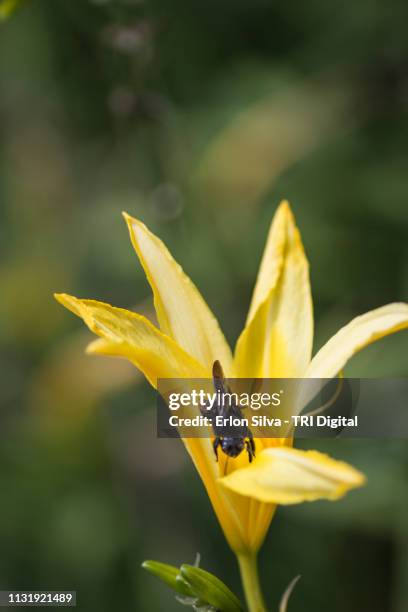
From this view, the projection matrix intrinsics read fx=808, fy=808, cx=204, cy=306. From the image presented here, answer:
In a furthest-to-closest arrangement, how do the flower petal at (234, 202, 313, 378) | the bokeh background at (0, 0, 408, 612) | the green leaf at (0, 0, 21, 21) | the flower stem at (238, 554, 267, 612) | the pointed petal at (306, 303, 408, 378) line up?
the bokeh background at (0, 0, 408, 612) → the green leaf at (0, 0, 21, 21) → the flower petal at (234, 202, 313, 378) → the flower stem at (238, 554, 267, 612) → the pointed petal at (306, 303, 408, 378)

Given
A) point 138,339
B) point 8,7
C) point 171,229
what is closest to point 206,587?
point 138,339

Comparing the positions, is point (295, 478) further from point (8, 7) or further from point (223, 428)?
point (8, 7)

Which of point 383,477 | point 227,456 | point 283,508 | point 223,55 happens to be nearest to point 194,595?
point 227,456

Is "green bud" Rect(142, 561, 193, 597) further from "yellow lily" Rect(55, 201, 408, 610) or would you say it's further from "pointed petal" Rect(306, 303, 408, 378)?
"pointed petal" Rect(306, 303, 408, 378)

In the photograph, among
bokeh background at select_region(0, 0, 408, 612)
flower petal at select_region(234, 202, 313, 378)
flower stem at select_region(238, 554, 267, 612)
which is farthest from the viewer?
bokeh background at select_region(0, 0, 408, 612)

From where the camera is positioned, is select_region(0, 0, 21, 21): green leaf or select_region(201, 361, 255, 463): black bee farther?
select_region(0, 0, 21, 21): green leaf

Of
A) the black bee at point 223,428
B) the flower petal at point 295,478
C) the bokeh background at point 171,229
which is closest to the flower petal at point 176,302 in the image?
the black bee at point 223,428

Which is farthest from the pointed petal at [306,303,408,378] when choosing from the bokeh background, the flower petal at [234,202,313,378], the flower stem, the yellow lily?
the bokeh background

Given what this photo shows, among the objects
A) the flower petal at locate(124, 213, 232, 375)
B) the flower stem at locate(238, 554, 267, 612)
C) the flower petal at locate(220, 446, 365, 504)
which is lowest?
the flower stem at locate(238, 554, 267, 612)

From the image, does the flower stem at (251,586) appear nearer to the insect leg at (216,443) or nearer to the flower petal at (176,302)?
the insect leg at (216,443)
